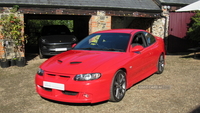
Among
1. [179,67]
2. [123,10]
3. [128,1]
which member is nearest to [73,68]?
[179,67]

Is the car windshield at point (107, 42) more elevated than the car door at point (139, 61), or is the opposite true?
the car windshield at point (107, 42)

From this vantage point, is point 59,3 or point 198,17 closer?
point 59,3

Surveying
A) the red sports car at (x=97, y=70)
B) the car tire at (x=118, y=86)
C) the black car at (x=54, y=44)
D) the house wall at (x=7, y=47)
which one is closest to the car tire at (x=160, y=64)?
the red sports car at (x=97, y=70)

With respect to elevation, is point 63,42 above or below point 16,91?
above

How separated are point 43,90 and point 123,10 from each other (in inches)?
327

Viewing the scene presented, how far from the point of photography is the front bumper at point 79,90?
13.4 feet

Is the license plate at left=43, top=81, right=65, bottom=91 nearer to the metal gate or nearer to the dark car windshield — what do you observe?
the dark car windshield

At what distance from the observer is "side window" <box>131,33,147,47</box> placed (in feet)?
18.7

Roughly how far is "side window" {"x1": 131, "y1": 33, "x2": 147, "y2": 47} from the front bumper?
173 cm

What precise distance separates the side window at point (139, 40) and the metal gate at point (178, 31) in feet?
24.7

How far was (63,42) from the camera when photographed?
33.8ft

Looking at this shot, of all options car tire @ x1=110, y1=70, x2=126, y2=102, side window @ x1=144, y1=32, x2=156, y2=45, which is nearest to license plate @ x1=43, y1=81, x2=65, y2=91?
car tire @ x1=110, y1=70, x2=126, y2=102

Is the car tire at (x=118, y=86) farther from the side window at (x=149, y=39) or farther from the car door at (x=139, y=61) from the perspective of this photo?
the side window at (x=149, y=39)

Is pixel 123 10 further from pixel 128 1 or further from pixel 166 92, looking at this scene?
pixel 166 92
